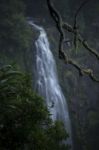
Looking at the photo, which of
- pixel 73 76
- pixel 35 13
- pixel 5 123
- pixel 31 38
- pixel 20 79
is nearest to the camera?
pixel 5 123

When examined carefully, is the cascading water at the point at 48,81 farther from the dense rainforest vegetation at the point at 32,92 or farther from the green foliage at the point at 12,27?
the green foliage at the point at 12,27

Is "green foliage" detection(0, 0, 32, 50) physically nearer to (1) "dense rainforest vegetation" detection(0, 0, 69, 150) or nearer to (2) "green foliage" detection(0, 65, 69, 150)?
(1) "dense rainforest vegetation" detection(0, 0, 69, 150)

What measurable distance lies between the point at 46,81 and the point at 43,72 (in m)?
0.53

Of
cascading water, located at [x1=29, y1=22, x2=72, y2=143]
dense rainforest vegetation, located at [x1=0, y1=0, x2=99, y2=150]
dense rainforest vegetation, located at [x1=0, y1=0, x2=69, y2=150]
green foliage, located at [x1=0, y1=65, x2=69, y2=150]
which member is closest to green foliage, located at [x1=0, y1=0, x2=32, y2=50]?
dense rainforest vegetation, located at [x1=0, y1=0, x2=99, y2=150]

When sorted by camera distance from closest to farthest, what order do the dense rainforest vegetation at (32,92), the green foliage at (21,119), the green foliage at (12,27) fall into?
the green foliage at (21,119) → the dense rainforest vegetation at (32,92) → the green foliage at (12,27)

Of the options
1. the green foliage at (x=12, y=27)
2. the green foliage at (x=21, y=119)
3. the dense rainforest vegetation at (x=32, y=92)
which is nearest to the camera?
the green foliage at (x=21, y=119)

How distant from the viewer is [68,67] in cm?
2284

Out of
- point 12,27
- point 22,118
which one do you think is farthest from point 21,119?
point 12,27

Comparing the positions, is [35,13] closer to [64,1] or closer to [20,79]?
[64,1]

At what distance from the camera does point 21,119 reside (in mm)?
8664

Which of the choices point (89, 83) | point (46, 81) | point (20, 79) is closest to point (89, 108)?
point (89, 83)

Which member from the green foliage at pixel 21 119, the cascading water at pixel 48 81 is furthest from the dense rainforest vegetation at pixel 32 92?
the cascading water at pixel 48 81

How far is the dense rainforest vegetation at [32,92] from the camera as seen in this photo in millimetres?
8562

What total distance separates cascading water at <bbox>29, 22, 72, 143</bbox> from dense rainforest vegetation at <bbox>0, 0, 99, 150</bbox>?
0.54 m
